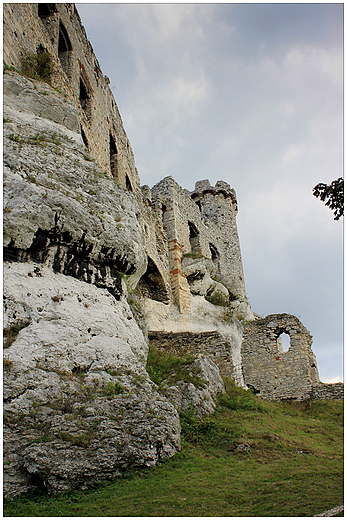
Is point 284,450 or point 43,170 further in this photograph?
point 43,170

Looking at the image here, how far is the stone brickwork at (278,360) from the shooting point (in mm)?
15625

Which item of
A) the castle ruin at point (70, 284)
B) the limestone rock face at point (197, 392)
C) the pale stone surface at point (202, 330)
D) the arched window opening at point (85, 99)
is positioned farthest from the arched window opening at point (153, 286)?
the limestone rock face at point (197, 392)

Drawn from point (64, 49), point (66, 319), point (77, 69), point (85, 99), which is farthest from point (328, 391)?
point (64, 49)

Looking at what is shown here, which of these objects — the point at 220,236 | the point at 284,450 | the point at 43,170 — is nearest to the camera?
the point at 284,450

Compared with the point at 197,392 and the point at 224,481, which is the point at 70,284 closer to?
the point at 197,392

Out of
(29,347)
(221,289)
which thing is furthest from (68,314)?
(221,289)

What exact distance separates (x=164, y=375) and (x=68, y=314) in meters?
3.45

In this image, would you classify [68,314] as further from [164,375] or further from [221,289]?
[221,289]

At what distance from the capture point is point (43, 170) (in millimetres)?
8008

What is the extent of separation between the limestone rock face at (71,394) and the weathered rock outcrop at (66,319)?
0.05ft

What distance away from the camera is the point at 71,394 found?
6000 millimetres

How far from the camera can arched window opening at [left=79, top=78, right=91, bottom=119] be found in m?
14.3

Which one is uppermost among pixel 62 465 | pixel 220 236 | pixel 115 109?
pixel 115 109

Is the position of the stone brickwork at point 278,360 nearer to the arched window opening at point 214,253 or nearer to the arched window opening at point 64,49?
the arched window opening at point 214,253
